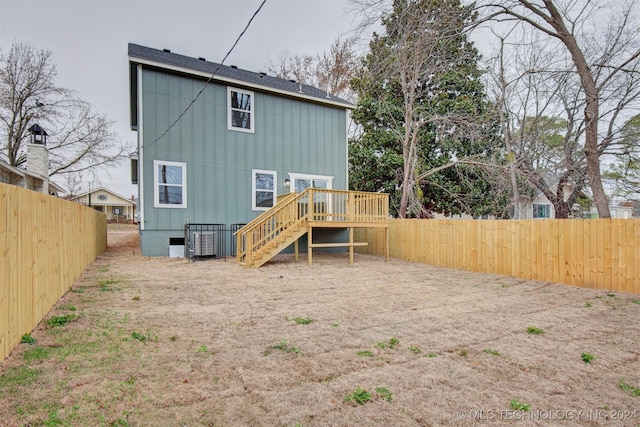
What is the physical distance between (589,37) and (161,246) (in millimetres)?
14394

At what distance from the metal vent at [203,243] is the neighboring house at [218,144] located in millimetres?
867

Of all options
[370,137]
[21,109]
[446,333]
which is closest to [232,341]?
[446,333]

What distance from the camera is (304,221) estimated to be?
29.1ft

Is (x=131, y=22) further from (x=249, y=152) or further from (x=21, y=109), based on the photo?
(x=21, y=109)

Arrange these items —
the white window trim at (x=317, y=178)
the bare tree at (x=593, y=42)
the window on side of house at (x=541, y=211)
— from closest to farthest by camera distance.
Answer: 1. the bare tree at (x=593, y=42)
2. the white window trim at (x=317, y=178)
3. the window on side of house at (x=541, y=211)

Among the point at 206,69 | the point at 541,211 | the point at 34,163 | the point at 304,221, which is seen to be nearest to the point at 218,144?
the point at 206,69

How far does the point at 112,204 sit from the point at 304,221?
1367 inches

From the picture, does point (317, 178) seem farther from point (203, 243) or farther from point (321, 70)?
point (321, 70)

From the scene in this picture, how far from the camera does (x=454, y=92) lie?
15672mm

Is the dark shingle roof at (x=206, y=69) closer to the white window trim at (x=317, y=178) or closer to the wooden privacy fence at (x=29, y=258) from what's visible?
the white window trim at (x=317, y=178)

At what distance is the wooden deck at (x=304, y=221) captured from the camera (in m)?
8.65

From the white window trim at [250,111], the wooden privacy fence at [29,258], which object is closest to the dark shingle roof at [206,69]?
the white window trim at [250,111]

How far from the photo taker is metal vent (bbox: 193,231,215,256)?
9.27 m

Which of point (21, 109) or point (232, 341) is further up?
point (21, 109)
